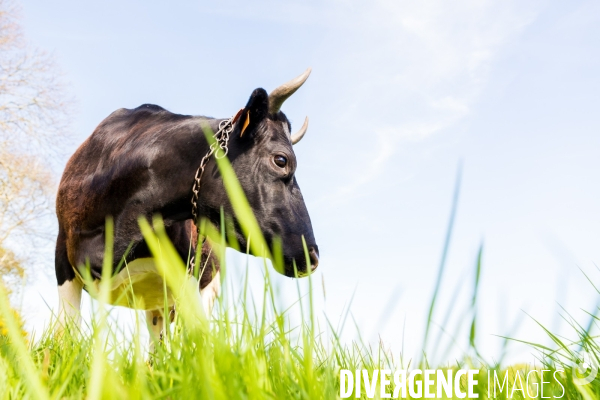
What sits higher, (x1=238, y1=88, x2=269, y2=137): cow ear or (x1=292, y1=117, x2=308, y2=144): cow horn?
(x1=292, y1=117, x2=308, y2=144): cow horn

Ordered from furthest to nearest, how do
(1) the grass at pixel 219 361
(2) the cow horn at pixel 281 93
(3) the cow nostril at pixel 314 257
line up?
(2) the cow horn at pixel 281 93
(3) the cow nostril at pixel 314 257
(1) the grass at pixel 219 361

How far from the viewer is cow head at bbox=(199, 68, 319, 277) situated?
3949mm

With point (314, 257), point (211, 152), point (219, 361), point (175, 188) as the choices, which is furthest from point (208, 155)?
point (219, 361)

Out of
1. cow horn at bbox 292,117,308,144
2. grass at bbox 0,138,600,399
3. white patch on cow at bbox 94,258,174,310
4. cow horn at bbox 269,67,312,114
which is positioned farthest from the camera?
cow horn at bbox 292,117,308,144

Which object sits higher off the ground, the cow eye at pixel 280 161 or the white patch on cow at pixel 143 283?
the cow eye at pixel 280 161

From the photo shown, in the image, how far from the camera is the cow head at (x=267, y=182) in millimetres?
3949

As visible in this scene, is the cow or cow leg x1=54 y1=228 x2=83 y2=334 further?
cow leg x1=54 y1=228 x2=83 y2=334

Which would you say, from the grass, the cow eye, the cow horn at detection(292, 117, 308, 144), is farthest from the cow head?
the grass

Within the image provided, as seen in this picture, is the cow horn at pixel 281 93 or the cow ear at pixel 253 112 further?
the cow horn at pixel 281 93

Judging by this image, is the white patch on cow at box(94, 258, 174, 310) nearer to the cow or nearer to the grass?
the cow

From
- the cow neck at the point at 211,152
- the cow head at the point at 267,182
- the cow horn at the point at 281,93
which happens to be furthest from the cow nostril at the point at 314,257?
the cow horn at the point at 281,93

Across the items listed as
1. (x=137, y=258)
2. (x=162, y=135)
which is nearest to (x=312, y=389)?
(x=162, y=135)

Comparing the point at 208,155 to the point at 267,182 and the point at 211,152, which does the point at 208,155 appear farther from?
the point at 267,182

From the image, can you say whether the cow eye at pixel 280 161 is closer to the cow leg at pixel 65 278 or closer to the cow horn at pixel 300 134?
the cow horn at pixel 300 134
